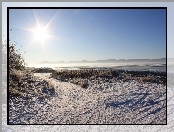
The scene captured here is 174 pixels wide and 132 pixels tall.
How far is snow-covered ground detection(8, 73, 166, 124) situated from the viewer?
398cm

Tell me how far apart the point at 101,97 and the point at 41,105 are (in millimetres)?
525

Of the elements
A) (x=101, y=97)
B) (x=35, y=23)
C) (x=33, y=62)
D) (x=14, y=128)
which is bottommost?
(x=14, y=128)

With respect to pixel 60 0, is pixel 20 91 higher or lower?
lower

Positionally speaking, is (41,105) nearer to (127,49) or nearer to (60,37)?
(60,37)

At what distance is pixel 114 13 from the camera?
398 cm

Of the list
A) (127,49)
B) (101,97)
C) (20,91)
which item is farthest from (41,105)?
(127,49)

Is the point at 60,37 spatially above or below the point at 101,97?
above

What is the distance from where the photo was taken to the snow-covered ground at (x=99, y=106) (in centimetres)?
398

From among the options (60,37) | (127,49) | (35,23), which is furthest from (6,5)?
(127,49)

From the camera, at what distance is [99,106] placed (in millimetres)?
3994

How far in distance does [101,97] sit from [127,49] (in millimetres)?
474

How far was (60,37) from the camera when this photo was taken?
3.97 metres

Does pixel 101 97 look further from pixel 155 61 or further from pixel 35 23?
pixel 35 23

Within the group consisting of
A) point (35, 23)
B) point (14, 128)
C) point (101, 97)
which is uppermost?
point (35, 23)
